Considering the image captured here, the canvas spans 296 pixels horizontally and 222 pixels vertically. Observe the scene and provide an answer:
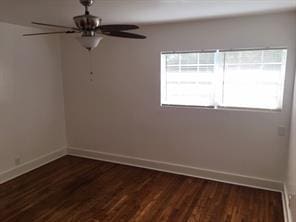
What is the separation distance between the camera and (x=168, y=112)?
12.3 feet

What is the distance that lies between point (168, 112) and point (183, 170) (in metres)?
0.95

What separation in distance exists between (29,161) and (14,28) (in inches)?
82.9

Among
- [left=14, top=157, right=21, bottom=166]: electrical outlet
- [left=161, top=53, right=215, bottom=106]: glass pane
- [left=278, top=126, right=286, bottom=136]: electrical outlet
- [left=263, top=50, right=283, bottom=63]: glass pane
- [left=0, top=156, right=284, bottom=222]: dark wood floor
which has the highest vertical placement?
[left=263, top=50, right=283, bottom=63]: glass pane

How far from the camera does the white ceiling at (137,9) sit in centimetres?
238

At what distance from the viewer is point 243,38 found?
10.3ft

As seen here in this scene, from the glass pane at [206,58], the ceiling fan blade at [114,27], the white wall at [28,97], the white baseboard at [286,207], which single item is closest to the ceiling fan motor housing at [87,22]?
the ceiling fan blade at [114,27]

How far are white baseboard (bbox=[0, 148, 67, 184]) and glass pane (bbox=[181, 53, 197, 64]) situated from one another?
288cm

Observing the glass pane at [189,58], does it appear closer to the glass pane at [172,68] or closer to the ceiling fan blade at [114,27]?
the glass pane at [172,68]

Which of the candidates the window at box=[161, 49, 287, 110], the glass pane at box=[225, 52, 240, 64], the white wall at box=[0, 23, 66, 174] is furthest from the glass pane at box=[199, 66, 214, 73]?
the white wall at box=[0, 23, 66, 174]

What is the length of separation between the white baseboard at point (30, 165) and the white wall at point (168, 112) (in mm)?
339

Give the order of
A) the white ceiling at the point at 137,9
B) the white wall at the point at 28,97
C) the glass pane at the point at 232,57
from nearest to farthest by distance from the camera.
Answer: the white ceiling at the point at 137,9, the glass pane at the point at 232,57, the white wall at the point at 28,97

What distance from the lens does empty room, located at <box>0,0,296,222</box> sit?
9.18ft

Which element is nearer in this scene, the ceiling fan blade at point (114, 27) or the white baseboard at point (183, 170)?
the ceiling fan blade at point (114, 27)

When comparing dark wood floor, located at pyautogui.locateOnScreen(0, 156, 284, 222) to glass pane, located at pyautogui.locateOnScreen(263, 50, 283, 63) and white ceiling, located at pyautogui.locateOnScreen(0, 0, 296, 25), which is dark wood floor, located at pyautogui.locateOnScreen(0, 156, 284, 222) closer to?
glass pane, located at pyautogui.locateOnScreen(263, 50, 283, 63)
